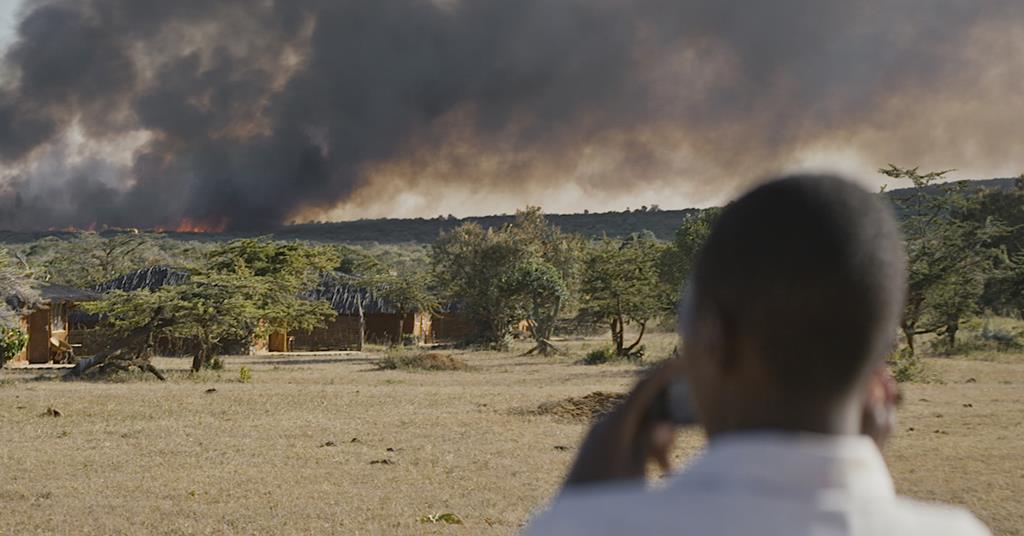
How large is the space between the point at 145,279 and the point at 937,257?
36189 millimetres

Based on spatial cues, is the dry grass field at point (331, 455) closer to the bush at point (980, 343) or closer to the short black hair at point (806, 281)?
the short black hair at point (806, 281)

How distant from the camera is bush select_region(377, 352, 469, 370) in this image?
30.4m

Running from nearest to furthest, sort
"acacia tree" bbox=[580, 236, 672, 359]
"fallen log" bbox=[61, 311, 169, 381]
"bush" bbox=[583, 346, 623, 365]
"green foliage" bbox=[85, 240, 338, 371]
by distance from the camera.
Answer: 1. "fallen log" bbox=[61, 311, 169, 381]
2. "green foliage" bbox=[85, 240, 338, 371]
3. "bush" bbox=[583, 346, 623, 365]
4. "acacia tree" bbox=[580, 236, 672, 359]

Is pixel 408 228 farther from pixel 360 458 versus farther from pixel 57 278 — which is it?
pixel 360 458

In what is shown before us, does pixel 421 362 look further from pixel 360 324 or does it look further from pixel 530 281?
pixel 360 324

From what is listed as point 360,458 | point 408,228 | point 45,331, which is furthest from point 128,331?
point 408,228

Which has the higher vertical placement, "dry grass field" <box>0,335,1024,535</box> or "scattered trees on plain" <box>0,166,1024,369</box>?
"scattered trees on plain" <box>0,166,1024,369</box>

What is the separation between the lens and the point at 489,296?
46.1 meters

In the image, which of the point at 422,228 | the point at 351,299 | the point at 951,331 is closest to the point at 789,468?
the point at 951,331

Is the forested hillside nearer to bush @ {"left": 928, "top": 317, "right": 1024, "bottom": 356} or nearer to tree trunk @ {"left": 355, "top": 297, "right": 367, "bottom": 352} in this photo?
tree trunk @ {"left": 355, "top": 297, "right": 367, "bottom": 352}

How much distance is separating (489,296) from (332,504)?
36.4m

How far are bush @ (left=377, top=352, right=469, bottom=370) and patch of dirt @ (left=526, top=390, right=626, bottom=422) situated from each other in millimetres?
12551

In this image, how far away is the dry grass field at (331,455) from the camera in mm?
9281

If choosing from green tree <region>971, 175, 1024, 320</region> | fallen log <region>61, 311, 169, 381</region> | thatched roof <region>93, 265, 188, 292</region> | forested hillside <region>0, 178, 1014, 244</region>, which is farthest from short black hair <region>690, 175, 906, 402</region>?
forested hillside <region>0, 178, 1014, 244</region>
